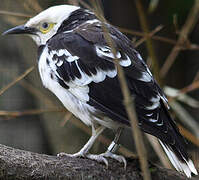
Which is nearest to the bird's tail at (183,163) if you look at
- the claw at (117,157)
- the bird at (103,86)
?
the bird at (103,86)

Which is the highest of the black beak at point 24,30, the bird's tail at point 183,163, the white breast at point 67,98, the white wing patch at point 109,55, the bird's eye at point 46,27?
the white wing patch at point 109,55

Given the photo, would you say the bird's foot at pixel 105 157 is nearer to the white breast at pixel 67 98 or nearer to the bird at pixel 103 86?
the bird at pixel 103 86

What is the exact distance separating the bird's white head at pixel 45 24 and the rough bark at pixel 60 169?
1.07 metres

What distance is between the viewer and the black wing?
2662 mm

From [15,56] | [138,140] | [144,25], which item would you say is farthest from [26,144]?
[138,140]

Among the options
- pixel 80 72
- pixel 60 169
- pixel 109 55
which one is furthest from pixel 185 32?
pixel 60 169

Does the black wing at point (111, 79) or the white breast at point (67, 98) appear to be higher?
the black wing at point (111, 79)

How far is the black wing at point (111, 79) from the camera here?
2.66 m

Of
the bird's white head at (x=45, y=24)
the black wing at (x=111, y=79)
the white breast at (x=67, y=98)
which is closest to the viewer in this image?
the black wing at (x=111, y=79)

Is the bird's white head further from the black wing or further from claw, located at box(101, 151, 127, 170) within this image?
claw, located at box(101, 151, 127, 170)

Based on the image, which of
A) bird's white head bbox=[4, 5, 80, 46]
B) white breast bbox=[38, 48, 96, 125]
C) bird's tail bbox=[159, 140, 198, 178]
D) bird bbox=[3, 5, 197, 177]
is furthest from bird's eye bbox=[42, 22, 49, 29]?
bird's tail bbox=[159, 140, 198, 178]

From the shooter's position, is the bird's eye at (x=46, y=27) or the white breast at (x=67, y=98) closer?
the white breast at (x=67, y=98)

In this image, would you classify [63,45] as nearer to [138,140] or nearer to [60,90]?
[60,90]

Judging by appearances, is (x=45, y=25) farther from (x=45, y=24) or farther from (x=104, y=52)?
(x=104, y=52)
